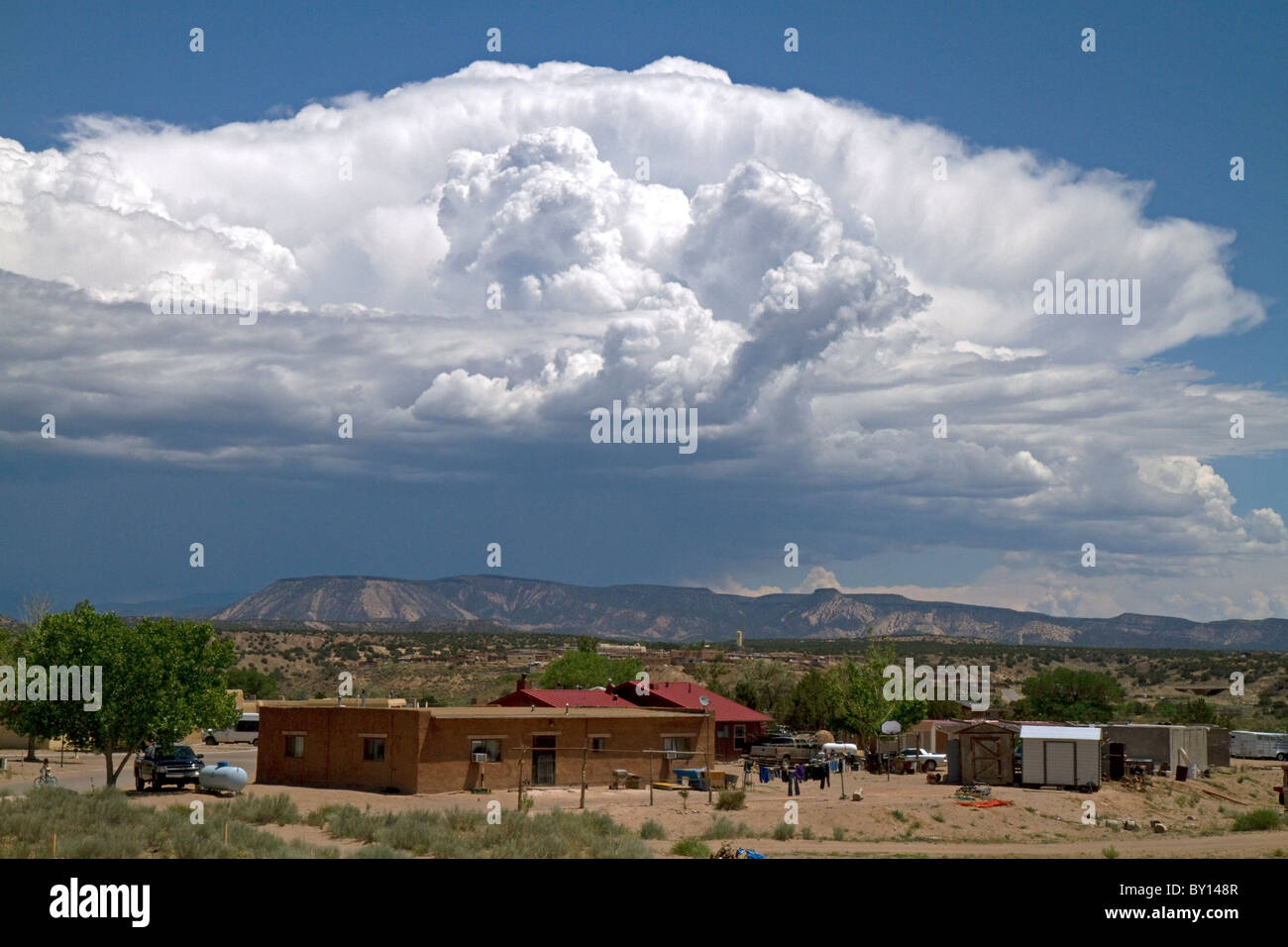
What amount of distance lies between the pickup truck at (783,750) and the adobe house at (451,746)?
10.0 metres

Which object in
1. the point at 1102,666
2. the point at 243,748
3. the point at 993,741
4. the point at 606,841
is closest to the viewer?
the point at 606,841

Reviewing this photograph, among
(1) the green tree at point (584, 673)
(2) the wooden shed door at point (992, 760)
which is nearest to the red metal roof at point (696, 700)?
(1) the green tree at point (584, 673)

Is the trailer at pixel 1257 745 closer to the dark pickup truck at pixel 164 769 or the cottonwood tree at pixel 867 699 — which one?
the cottonwood tree at pixel 867 699

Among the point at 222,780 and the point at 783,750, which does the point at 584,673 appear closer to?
the point at 783,750

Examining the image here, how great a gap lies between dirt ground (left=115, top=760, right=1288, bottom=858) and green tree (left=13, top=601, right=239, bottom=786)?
2.57m

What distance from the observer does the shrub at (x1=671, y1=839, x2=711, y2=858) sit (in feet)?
98.2

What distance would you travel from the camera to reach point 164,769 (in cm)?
4528

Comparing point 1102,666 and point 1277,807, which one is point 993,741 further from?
point 1102,666

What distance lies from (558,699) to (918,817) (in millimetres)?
28211

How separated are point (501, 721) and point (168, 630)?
1306 centimetres

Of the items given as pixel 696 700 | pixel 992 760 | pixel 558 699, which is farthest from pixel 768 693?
pixel 992 760

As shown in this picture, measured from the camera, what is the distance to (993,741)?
5194cm

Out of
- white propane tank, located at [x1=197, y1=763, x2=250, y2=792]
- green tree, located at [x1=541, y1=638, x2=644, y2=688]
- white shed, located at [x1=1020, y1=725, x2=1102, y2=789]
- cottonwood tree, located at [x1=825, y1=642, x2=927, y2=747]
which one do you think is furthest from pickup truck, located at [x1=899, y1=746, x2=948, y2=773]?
white propane tank, located at [x1=197, y1=763, x2=250, y2=792]
